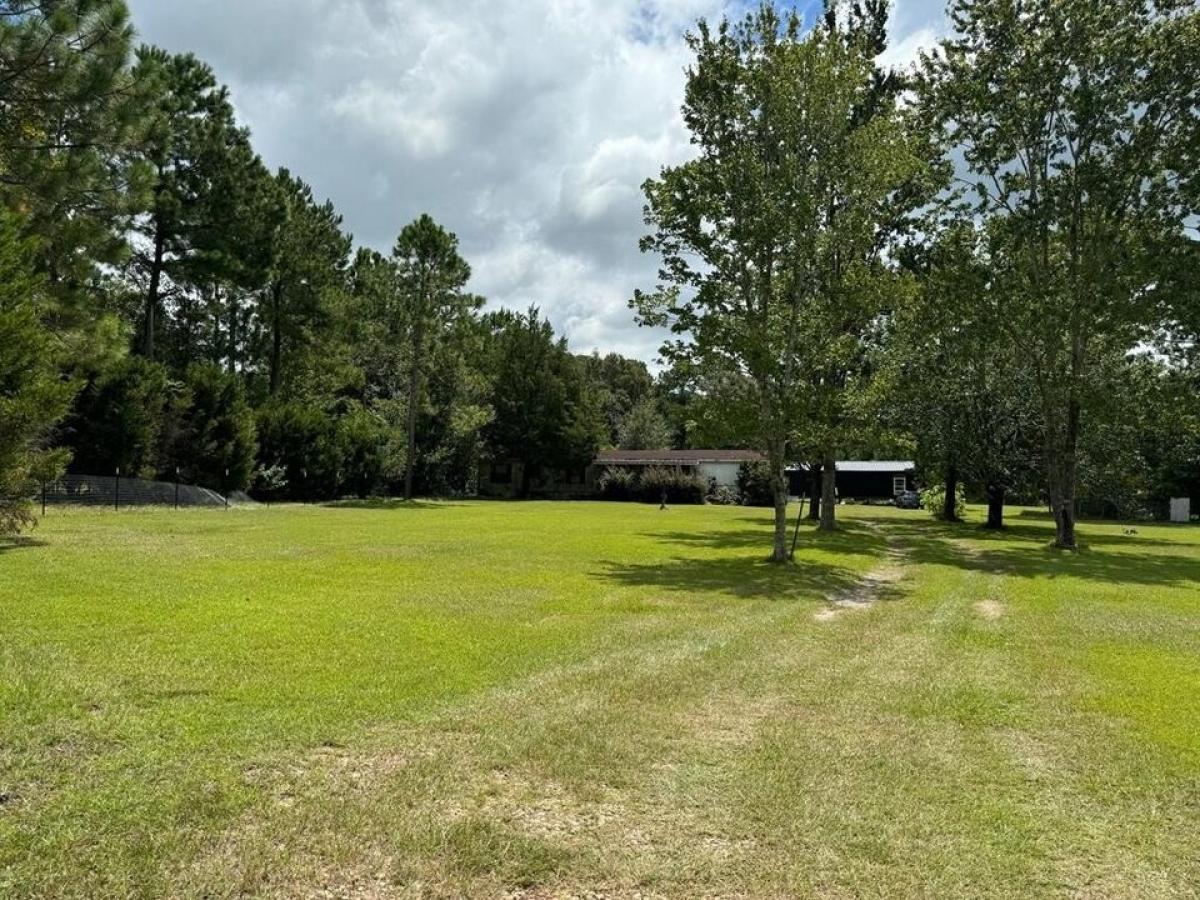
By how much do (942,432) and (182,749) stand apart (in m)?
29.4

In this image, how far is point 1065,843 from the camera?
4.00 metres

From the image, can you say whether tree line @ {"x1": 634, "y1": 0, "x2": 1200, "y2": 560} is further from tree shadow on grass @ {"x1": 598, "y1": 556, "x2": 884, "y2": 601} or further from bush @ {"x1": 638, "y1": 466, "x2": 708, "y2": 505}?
bush @ {"x1": 638, "y1": 466, "x2": 708, "y2": 505}

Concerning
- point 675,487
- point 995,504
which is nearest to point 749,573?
point 995,504

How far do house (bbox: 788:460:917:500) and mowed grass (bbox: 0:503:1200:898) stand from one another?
50.2m

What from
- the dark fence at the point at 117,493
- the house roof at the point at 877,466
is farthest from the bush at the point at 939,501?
the dark fence at the point at 117,493

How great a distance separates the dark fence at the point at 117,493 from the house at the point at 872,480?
1671 inches

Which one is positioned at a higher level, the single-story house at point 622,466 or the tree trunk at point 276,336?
the tree trunk at point 276,336

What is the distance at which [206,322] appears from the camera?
4262 centimetres

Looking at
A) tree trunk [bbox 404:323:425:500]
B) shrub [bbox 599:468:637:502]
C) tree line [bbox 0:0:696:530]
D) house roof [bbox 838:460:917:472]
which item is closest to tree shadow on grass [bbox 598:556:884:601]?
tree line [bbox 0:0:696:530]

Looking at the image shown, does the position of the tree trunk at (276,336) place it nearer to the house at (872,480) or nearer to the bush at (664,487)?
the bush at (664,487)

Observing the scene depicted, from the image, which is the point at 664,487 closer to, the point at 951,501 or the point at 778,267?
the point at 951,501

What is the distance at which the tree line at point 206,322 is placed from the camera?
531 inches

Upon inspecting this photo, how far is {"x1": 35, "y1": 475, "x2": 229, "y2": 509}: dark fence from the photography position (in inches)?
929

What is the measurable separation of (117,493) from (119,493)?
110 mm
